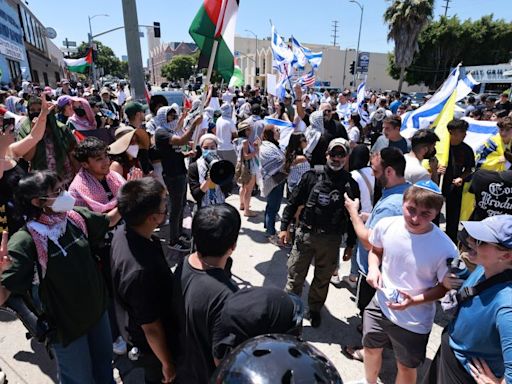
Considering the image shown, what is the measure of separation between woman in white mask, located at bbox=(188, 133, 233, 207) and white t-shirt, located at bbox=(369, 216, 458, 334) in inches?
70.1

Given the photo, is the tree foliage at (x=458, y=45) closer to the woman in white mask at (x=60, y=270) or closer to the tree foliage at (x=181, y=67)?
the woman in white mask at (x=60, y=270)

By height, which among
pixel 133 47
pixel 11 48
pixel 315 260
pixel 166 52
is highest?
pixel 166 52

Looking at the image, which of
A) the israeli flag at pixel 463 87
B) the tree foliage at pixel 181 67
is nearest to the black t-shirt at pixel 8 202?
the israeli flag at pixel 463 87

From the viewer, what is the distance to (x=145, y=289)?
1652 mm

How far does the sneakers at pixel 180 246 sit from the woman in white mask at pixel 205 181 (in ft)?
3.82

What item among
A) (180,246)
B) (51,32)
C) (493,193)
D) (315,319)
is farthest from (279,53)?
(51,32)

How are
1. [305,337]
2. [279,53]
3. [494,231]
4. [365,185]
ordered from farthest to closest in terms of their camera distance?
[279,53], [305,337], [365,185], [494,231]

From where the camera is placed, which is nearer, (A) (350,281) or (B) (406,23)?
(A) (350,281)

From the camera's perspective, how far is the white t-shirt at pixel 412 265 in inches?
78.7

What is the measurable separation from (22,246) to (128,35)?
27.1ft

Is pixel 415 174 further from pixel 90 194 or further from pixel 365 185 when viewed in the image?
pixel 90 194

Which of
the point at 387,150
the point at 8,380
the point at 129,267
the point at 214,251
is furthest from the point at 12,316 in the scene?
the point at 387,150

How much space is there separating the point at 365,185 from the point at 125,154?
2.38m

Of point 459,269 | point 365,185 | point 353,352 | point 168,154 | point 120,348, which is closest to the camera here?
point 459,269
